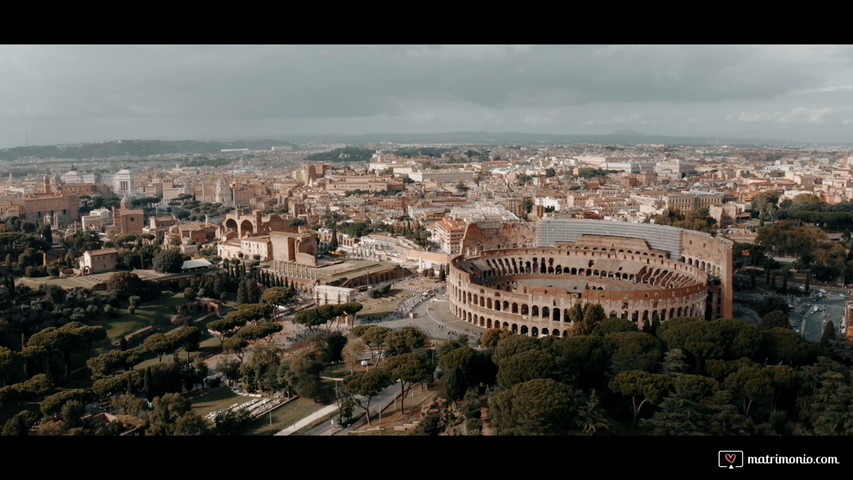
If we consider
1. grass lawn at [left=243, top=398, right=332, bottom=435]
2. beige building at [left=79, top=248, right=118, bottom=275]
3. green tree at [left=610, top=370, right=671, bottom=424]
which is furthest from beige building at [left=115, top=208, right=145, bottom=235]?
green tree at [left=610, top=370, right=671, bottom=424]

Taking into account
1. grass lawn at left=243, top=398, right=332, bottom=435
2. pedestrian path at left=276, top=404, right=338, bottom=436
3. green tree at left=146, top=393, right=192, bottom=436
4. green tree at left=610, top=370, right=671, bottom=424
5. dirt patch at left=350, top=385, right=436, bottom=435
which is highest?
green tree at left=610, top=370, right=671, bottom=424

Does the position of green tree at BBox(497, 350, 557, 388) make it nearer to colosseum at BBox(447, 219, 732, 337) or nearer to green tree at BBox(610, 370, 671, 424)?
green tree at BBox(610, 370, 671, 424)

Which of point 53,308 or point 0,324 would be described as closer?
point 0,324

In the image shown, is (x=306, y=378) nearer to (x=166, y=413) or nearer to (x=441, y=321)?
(x=166, y=413)

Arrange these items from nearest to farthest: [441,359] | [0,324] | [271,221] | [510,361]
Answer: [510,361]
[441,359]
[0,324]
[271,221]

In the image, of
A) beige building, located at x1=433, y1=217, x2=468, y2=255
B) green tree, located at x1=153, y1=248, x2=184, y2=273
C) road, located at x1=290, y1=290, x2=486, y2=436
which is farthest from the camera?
beige building, located at x1=433, y1=217, x2=468, y2=255
